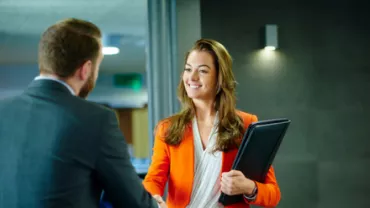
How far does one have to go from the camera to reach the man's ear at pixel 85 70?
960 mm

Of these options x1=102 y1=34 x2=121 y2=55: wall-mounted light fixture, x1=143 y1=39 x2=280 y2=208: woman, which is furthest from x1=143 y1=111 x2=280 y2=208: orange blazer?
x1=102 y1=34 x2=121 y2=55: wall-mounted light fixture

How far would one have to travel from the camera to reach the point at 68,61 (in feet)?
3.09

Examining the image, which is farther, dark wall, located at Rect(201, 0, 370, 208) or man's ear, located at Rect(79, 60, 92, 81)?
dark wall, located at Rect(201, 0, 370, 208)

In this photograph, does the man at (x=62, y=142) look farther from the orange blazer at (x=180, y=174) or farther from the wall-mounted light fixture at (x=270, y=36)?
the wall-mounted light fixture at (x=270, y=36)

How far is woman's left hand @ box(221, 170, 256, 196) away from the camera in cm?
131

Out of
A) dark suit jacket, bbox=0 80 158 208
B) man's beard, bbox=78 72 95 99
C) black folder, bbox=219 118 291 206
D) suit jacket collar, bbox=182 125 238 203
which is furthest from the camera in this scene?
suit jacket collar, bbox=182 125 238 203

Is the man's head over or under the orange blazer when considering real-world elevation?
over

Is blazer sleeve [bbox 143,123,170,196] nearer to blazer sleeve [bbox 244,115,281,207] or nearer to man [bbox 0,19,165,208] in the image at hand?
blazer sleeve [bbox 244,115,281,207]

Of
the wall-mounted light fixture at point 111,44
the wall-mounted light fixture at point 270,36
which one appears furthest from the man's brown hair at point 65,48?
the wall-mounted light fixture at point 111,44

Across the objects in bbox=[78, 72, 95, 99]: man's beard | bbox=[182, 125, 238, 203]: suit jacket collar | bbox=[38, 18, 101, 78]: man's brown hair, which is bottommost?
bbox=[182, 125, 238, 203]: suit jacket collar

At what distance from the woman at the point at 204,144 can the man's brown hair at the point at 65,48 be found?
2.02 feet

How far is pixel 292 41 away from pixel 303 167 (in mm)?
883

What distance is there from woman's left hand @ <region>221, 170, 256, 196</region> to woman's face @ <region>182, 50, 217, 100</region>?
1.15 feet

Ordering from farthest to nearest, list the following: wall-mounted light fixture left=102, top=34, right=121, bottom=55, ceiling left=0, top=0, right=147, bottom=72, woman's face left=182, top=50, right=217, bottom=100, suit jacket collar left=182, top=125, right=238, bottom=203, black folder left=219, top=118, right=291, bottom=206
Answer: wall-mounted light fixture left=102, top=34, right=121, bottom=55 → ceiling left=0, top=0, right=147, bottom=72 → woman's face left=182, top=50, right=217, bottom=100 → suit jacket collar left=182, top=125, right=238, bottom=203 → black folder left=219, top=118, right=291, bottom=206
